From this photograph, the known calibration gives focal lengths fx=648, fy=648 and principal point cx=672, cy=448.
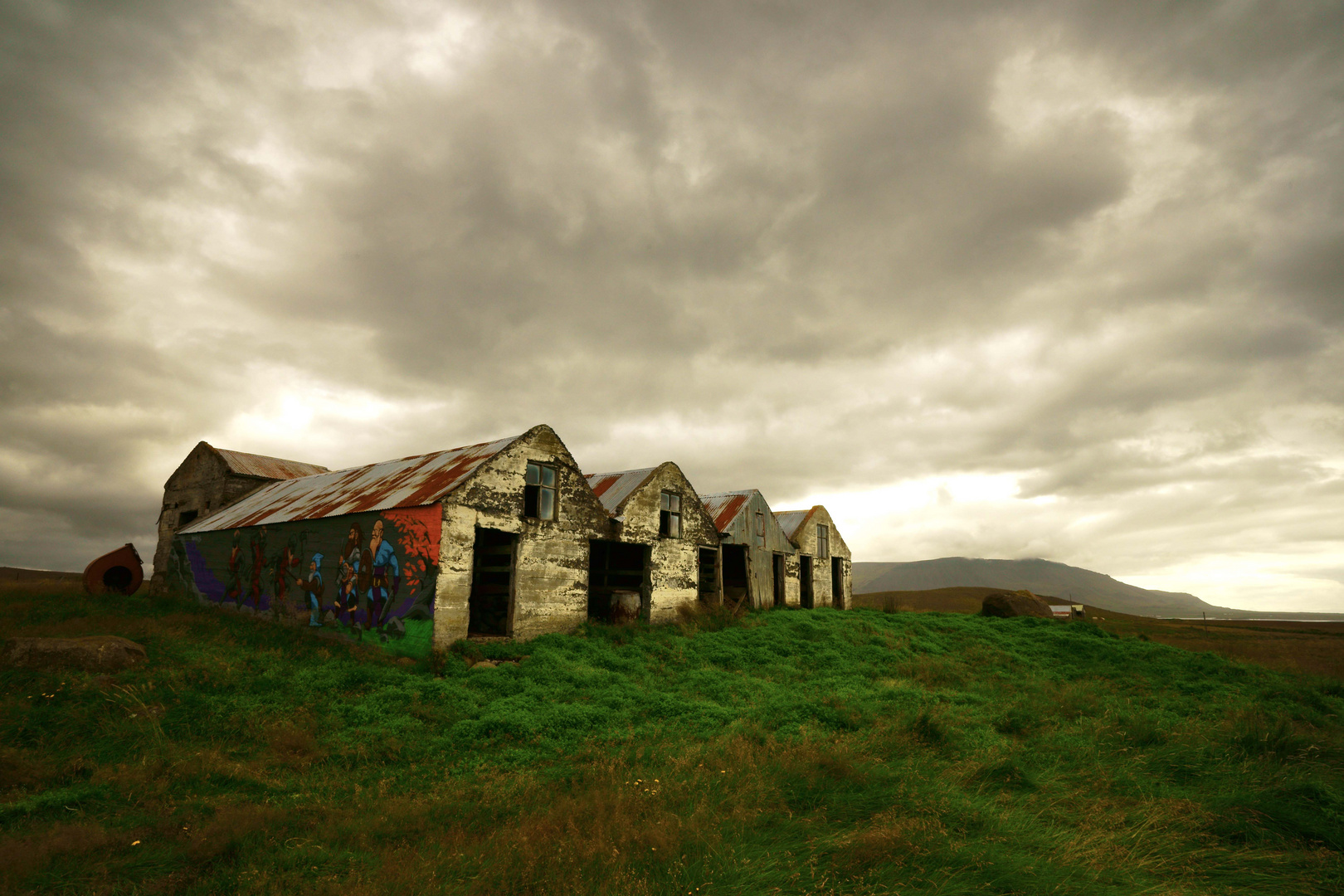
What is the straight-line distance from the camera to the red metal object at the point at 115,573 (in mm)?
23625

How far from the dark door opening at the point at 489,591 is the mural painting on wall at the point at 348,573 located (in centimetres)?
247

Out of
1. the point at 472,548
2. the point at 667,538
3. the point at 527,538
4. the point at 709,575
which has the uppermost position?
the point at 667,538

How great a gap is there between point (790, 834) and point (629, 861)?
1788 mm

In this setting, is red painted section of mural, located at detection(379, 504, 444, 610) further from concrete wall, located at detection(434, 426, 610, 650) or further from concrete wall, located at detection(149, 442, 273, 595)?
concrete wall, located at detection(149, 442, 273, 595)

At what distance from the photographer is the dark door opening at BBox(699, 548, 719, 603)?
24781 mm

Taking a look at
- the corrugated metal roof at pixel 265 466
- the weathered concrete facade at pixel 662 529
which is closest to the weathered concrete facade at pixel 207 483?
the corrugated metal roof at pixel 265 466

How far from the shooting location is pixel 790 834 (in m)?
6.62

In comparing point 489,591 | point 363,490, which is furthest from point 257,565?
point 489,591

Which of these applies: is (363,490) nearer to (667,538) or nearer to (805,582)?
(667,538)

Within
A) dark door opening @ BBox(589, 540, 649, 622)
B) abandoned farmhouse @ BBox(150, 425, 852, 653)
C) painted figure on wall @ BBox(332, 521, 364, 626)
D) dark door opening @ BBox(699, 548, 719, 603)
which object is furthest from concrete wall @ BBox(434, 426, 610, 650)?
dark door opening @ BBox(699, 548, 719, 603)

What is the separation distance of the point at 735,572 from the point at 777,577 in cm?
264

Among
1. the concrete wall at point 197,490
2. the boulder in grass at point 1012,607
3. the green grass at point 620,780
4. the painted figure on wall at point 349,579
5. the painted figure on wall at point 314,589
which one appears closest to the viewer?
the green grass at point 620,780

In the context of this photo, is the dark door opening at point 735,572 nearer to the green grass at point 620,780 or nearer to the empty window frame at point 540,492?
the empty window frame at point 540,492

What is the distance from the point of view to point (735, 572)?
29.5 metres
